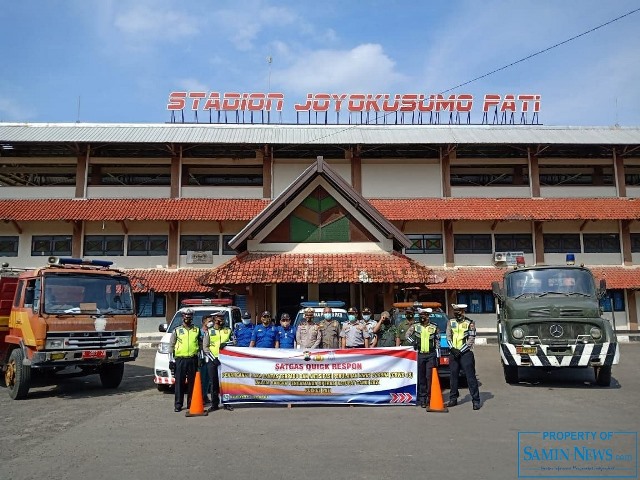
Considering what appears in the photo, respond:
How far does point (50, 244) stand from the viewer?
2503cm

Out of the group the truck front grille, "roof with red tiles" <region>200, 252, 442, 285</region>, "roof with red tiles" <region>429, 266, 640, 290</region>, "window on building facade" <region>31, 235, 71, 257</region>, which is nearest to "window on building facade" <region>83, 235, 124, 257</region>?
"window on building facade" <region>31, 235, 71, 257</region>

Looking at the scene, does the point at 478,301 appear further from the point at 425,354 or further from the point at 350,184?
the point at 425,354

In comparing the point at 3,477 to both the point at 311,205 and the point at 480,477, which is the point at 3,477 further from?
the point at 311,205

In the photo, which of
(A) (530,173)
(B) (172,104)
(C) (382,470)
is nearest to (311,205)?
(C) (382,470)

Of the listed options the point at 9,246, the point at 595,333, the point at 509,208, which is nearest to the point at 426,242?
the point at 509,208

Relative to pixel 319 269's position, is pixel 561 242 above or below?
above

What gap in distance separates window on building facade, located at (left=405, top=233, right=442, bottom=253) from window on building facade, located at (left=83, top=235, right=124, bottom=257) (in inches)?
598

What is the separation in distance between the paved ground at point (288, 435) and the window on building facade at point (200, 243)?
14.3 metres

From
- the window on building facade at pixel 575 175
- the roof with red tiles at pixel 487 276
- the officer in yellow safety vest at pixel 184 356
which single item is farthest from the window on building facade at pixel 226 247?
the window on building facade at pixel 575 175

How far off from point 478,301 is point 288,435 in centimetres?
2029

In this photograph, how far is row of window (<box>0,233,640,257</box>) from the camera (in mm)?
25000

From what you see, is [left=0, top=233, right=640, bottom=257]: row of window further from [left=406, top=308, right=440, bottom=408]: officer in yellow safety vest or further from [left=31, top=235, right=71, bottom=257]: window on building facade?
[left=406, top=308, right=440, bottom=408]: officer in yellow safety vest

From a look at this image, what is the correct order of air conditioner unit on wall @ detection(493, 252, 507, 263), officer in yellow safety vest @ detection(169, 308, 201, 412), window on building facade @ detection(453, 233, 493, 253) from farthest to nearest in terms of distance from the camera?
window on building facade @ detection(453, 233, 493, 253) → air conditioner unit on wall @ detection(493, 252, 507, 263) → officer in yellow safety vest @ detection(169, 308, 201, 412)

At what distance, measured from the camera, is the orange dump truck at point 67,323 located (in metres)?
10.4
